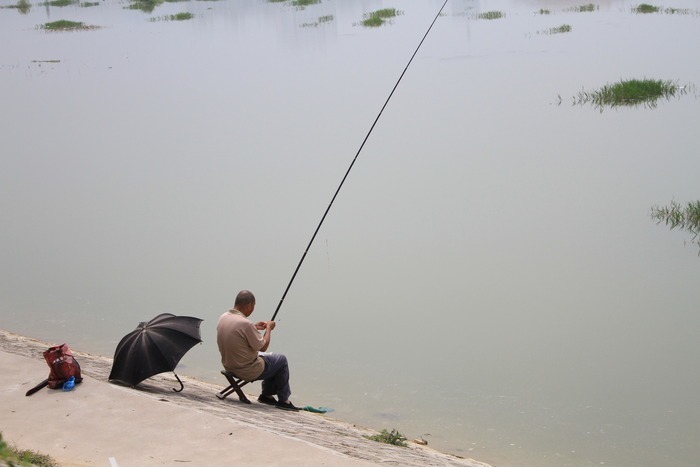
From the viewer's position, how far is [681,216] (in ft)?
28.5

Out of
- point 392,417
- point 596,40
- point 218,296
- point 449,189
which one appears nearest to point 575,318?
point 392,417

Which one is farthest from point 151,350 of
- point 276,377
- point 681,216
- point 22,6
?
point 22,6

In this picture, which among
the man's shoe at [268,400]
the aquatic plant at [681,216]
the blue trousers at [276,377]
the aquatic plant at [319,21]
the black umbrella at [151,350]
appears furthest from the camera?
the aquatic plant at [319,21]

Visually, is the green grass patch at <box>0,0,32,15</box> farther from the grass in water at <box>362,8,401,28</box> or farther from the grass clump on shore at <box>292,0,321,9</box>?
the grass in water at <box>362,8,401,28</box>

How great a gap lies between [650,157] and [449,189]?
243cm

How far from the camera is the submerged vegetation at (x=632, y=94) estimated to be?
13719 millimetres

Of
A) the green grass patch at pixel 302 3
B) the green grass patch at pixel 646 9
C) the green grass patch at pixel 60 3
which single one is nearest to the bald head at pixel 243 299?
the green grass patch at pixel 646 9

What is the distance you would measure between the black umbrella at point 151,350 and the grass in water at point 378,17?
839 inches

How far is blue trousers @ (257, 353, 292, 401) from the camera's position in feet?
17.1

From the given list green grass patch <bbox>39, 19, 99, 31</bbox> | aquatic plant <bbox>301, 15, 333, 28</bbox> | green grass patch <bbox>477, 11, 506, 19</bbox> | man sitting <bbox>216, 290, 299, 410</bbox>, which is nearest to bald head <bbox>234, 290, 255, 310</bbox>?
man sitting <bbox>216, 290, 299, 410</bbox>

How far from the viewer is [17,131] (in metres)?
15.0

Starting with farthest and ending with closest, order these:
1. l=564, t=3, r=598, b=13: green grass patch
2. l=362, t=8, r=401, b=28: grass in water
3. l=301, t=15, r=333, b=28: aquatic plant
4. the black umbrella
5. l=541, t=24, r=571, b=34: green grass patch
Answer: l=301, t=15, r=333, b=28: aquatic plant
l=362, t=8, r=401, b=28: grass in water
l=564, t=3, r=598, b=13: green grass patch
l=541, t=24, r=571, b=34: green grass patch
the black umbrella

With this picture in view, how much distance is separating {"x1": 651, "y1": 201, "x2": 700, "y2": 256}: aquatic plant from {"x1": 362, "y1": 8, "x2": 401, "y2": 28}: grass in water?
1747cm

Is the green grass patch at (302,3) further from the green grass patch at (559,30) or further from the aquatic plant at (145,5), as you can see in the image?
the green grass patch at (559,30)
